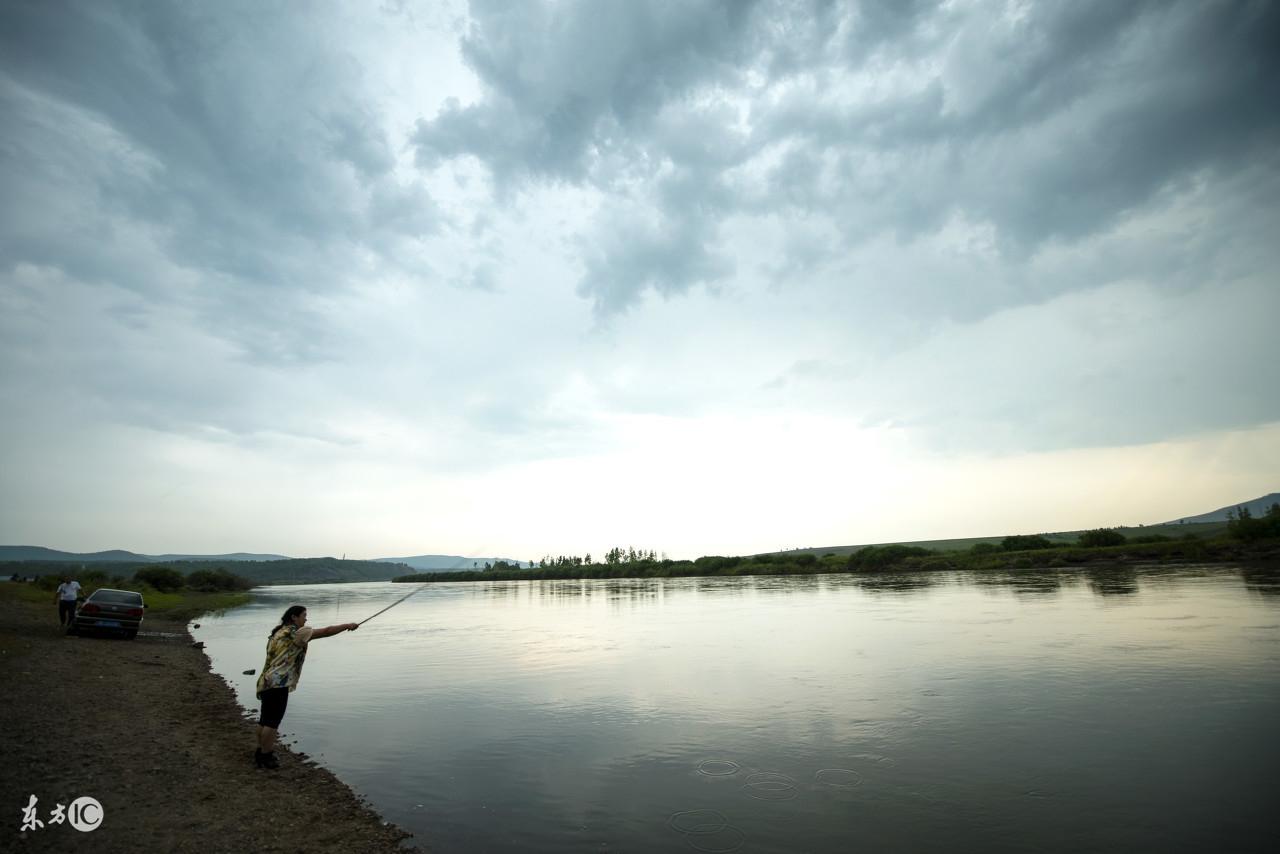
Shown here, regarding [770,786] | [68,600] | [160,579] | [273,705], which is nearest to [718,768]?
[770,786]

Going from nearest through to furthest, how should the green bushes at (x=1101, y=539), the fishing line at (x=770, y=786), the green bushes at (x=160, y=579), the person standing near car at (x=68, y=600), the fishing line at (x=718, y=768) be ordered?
the fishing line at (x=770, y=786), the fishing line at (x=718, y=768), the person standing near car at (x=68, y=600), the green bushes at (x=160, y=579), the green bushes at (x=1101, y=539)

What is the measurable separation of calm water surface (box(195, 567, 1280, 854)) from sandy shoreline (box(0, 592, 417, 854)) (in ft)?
3.58

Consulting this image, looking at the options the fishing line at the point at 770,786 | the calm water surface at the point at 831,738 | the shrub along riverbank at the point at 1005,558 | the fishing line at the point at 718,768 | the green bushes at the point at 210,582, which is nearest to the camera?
the calm water surface at the point at 831,738

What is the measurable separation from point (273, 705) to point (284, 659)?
95 cm

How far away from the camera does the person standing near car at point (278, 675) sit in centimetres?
1275

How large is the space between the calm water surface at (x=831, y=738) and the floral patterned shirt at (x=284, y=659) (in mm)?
2480

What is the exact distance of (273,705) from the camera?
1286 cm

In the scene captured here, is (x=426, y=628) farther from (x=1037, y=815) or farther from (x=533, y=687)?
(x=1037, y=815)

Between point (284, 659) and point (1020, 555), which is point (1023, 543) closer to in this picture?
point (1020, 555)

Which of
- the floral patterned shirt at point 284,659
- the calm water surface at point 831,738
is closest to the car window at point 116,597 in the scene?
the calm water surface at point 831,738

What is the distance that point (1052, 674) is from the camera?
66.6 ft

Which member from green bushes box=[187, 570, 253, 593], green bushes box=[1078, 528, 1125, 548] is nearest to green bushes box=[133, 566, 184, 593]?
green bushes box=[187, 570, 253, 593]

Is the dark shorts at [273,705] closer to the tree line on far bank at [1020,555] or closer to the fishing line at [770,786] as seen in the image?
the fishing line at [770,786]

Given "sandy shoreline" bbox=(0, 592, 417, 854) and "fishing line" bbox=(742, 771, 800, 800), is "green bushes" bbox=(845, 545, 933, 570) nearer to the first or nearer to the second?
"fishing line" bbox=(742, 771, 800, 800)
